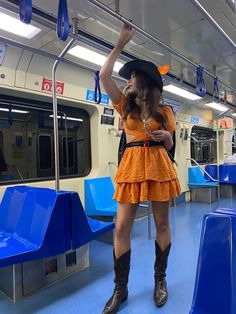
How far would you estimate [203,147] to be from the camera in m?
7.08

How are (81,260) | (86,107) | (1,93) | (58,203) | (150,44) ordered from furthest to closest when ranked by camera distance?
(86,107)
(150,44)
(1,93)
(81,260)
(58,203)

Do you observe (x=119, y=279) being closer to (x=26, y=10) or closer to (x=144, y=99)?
(x=144, y=99)

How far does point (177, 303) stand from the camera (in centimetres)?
174

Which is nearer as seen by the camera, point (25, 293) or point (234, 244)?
point (234, 244)

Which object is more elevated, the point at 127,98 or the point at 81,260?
the point at 127,98

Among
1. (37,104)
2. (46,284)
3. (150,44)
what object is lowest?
(46,284)

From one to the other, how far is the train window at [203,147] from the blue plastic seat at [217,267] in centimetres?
564

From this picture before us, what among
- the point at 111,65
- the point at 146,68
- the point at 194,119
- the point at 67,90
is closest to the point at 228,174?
the point at 194,119

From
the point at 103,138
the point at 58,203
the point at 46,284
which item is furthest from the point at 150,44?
the point at 46,284

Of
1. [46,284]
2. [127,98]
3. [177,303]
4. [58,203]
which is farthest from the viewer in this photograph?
[46,284]

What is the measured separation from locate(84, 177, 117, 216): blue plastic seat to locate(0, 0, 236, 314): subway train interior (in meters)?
0.02

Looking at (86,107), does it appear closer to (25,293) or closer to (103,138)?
(103,138)

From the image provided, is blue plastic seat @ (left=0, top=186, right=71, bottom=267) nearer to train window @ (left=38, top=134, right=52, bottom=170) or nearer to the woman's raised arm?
the woman's raised arm

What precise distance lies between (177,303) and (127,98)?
1472mm
